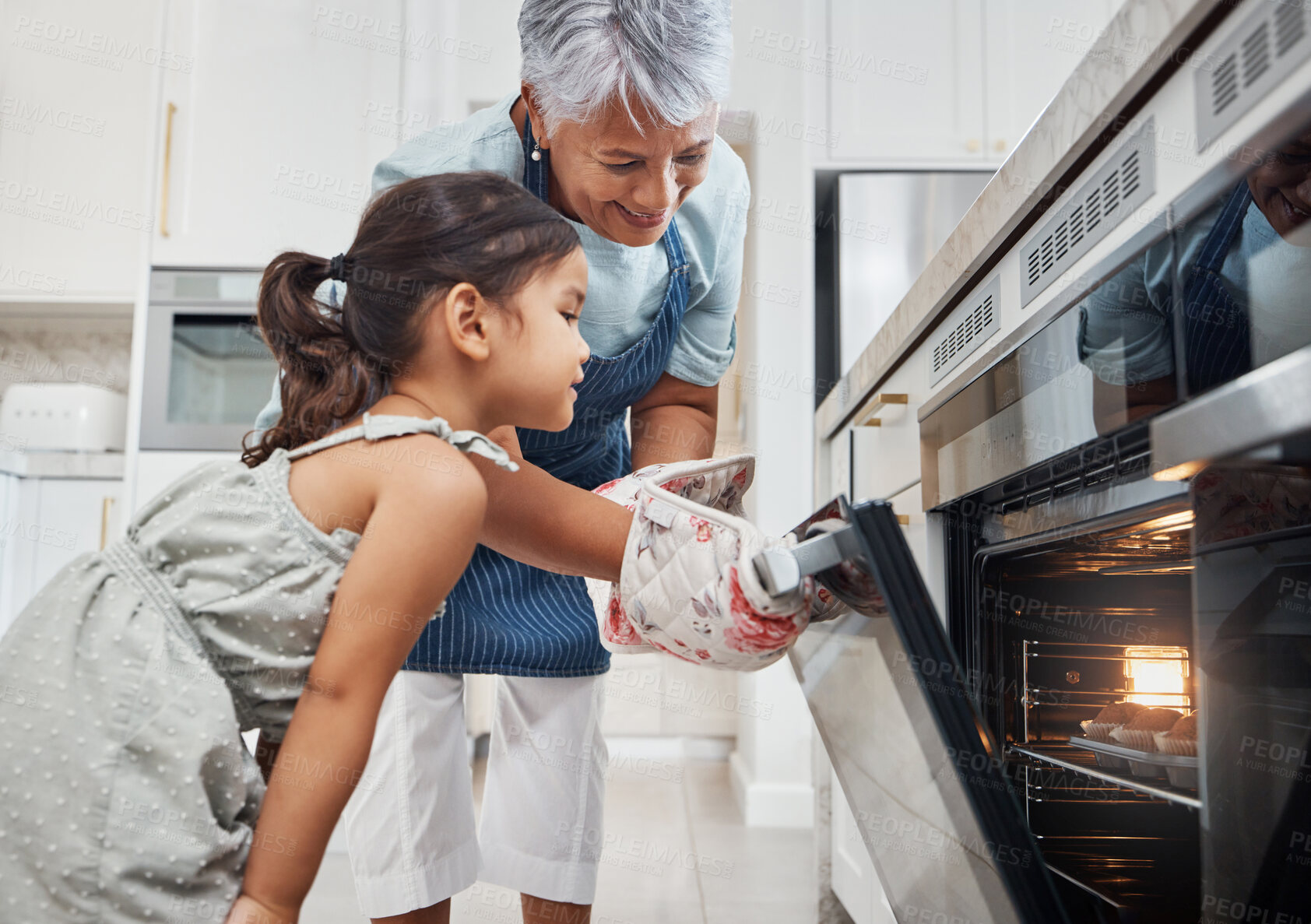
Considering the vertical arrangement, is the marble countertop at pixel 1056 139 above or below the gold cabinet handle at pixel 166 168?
below

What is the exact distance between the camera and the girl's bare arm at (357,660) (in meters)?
0.69

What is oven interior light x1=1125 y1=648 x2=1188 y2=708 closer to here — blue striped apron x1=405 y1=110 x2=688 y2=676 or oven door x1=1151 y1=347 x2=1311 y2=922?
oven door x1=1151 y1=347 x2=1311 y2=922

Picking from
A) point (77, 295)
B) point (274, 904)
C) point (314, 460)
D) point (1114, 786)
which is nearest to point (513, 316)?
point (314, 460)

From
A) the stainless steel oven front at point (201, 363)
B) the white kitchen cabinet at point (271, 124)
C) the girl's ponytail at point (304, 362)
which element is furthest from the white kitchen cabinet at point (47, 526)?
the girl's ponytail at point (304, 362)

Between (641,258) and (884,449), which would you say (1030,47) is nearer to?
(884,449)

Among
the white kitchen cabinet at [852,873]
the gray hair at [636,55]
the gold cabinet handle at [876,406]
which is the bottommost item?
the white kitchen cabinet at [852,873]

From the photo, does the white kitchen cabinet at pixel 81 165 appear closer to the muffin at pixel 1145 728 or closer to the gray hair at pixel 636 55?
the gray hair at pixel 636 55

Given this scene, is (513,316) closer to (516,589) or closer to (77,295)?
A: (516,589)

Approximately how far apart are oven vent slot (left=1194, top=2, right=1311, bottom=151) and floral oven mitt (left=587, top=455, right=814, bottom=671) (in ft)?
1.16

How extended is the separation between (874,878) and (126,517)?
6.69 ft

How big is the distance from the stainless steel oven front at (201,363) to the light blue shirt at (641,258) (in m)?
1.48

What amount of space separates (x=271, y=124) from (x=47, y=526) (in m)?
1.23

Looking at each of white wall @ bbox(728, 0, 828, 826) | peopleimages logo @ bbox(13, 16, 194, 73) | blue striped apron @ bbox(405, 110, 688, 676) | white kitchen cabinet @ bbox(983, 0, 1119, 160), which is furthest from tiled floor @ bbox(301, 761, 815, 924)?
peopleimages logo @ bbox(13, 16, 194, 73)

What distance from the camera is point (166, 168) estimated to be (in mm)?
2549
